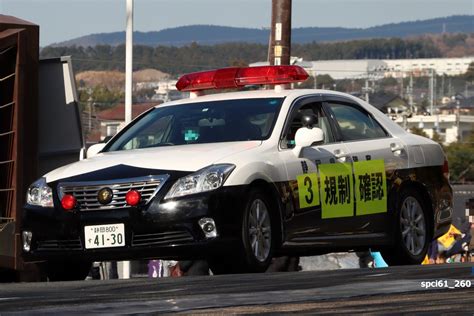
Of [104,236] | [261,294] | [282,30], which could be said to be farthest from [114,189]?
[282,30]

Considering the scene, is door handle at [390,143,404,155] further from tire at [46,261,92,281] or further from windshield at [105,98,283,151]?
tire at [46,261,92,281]

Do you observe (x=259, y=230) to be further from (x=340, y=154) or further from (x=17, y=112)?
(x=17, y=112)

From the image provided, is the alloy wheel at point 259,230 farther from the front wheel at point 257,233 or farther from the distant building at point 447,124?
the distant building at point 447,124

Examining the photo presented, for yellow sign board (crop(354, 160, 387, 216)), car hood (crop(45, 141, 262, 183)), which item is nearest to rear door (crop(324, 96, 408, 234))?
yellow sign board (crop(354, 160, 387, 216))

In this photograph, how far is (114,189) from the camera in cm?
1091

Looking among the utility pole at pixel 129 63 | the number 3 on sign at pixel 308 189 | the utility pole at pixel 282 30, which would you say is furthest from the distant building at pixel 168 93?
the number 3 on sign at pixel 308 189

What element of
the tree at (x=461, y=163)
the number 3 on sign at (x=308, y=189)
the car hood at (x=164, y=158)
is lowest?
the tree at (x=461, y=163)

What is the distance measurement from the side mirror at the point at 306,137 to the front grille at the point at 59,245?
6.41 ft

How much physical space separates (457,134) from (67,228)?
4723 inches

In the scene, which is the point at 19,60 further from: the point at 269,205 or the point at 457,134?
the point at 457,134

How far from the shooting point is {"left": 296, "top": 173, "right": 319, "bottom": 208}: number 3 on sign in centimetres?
1177

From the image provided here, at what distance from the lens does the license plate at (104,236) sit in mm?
10875

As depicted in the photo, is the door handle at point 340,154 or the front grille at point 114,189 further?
the door handle at point 340,154

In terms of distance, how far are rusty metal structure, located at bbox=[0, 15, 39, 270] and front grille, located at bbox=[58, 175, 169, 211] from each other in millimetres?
5076
